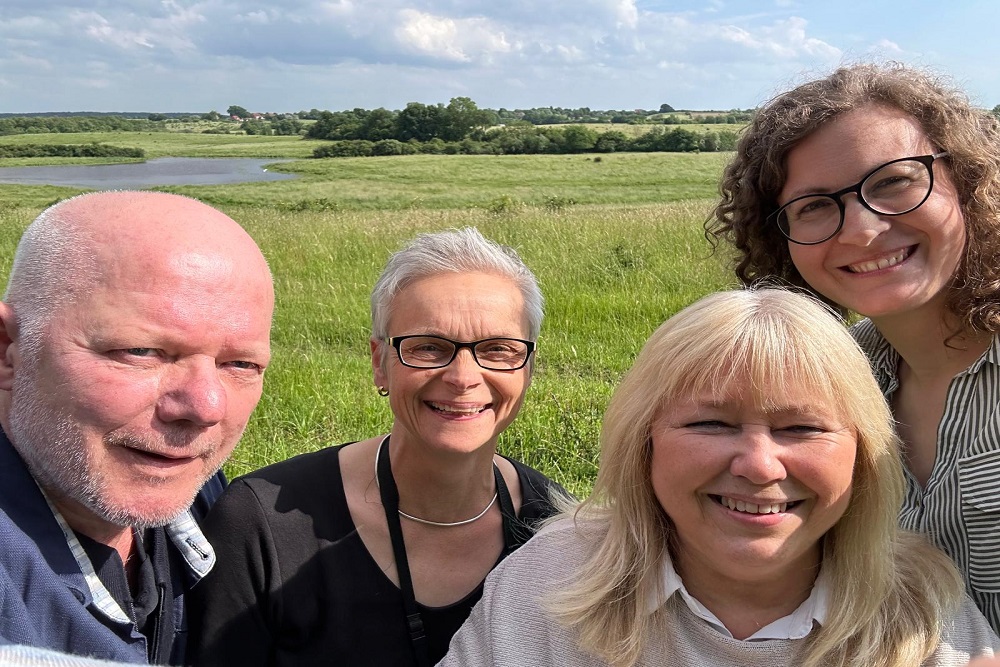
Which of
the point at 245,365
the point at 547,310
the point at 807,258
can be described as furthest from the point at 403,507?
the point at 547,310

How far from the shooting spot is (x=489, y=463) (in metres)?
2.53

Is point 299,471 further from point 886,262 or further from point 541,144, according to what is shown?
point 541,144

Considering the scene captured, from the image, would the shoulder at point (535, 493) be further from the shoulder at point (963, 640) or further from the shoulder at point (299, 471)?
the shoulder at point (963, 640)

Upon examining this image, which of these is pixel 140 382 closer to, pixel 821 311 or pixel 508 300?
pixel 508 300

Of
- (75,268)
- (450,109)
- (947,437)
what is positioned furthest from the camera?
(450,109)

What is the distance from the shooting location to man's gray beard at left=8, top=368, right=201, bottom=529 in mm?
1736

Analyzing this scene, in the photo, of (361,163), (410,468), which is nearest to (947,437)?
(410,468)

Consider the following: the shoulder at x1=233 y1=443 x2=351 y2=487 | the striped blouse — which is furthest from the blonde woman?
the shoulder at x1=233 y1=443 x2=351 y2=487

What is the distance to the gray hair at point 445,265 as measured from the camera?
2340mm

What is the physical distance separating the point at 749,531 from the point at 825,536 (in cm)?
28

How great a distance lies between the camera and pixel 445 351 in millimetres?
2312

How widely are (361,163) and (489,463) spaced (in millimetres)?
56839

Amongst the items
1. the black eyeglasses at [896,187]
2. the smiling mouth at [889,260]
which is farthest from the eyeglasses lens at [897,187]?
the smiling mouth at [889,260]

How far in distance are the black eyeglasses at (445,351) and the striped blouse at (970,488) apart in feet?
3.92
